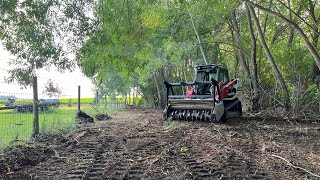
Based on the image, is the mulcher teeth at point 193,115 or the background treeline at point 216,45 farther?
the mulcher teeth at point 193,115

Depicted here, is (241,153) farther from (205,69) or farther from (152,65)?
(152,65)

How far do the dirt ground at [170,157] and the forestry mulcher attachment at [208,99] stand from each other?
216cm

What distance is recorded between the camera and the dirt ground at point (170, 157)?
164 inches

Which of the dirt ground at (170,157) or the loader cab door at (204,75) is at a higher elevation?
the loader cab door at (204,75)

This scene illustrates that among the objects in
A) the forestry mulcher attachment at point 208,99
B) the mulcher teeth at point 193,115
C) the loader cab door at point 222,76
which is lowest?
the mulcher teeth at point 193,115

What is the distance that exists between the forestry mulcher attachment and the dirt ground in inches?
85.1

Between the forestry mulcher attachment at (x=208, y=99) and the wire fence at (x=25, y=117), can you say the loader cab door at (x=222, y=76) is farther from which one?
the wire fence at (x=25, y=117)

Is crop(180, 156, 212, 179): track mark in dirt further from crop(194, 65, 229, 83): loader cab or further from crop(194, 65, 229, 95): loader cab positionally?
crop(194, 65, 229, 83): loader cab

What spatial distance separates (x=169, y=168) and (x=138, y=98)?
24.3 metres

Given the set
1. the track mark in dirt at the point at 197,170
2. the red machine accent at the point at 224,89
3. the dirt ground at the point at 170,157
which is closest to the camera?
the track mark in dirt at the point at 197,170

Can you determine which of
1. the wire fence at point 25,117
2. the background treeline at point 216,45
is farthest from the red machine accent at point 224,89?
the wire fence at point 25,117

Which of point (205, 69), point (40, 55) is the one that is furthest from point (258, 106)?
point (40, 55)

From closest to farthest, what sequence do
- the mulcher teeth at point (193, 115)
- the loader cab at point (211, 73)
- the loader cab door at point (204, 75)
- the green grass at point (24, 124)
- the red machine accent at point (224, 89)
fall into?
the green grass at point (24, 124) → the mulcher teeth at point (193, 115) → the red machine accent at point (224, 89) → the loader cab at point (211, 73) → the loader cab door at point (204, 75)

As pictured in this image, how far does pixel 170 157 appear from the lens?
5148 mm
